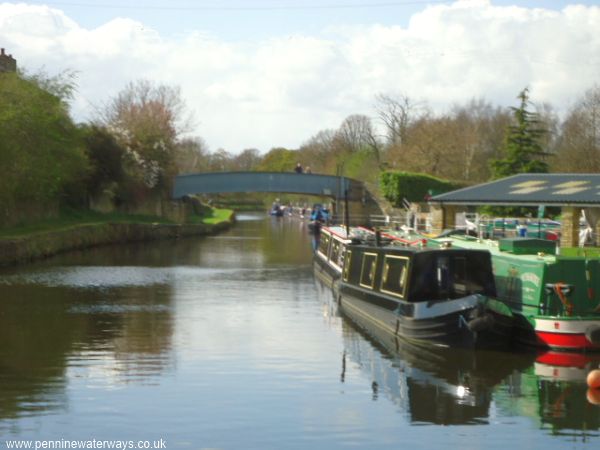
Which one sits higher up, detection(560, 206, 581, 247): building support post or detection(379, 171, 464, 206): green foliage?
detection(379, 171, 464, 206): green foliage

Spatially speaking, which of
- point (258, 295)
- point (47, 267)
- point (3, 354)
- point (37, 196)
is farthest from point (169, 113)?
point (3, 354)

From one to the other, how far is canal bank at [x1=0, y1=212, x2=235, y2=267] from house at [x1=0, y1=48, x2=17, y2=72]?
10680 mm

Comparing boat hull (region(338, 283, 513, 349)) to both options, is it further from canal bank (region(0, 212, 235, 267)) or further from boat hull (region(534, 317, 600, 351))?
canal bank (region(0, 212, 235, 267))

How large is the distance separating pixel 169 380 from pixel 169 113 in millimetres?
55708

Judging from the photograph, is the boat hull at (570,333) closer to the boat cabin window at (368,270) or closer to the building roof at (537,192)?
the boat cabin window at (368,270)

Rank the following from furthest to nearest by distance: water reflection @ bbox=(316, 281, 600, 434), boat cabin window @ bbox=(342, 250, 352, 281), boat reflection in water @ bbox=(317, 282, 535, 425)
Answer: boat cabin window @ bbox=(342, 250, 352, 281), boat reflection in water @ bbox=(317, 282, 535, 425), water reflection @ bbox=(316, 281, 600, 434)

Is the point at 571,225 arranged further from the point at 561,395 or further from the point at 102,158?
the point at 102,158

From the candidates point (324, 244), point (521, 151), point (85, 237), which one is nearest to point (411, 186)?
point (521, 151)

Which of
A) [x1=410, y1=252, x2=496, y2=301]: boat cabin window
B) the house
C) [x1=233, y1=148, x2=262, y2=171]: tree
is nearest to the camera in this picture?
[x1=410, y1=252, x2=496, y2=301]: boat cabin window

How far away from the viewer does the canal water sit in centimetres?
1286

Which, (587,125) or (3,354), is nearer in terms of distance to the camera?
(3,354)

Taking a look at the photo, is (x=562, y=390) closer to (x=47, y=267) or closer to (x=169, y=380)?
(x=169, y=380)

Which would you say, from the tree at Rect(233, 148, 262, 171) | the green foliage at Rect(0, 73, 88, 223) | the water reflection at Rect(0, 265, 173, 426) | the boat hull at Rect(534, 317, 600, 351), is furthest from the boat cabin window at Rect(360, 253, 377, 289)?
the tree at Rect(233, 148, 262, 171)

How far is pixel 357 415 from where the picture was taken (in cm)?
1397
